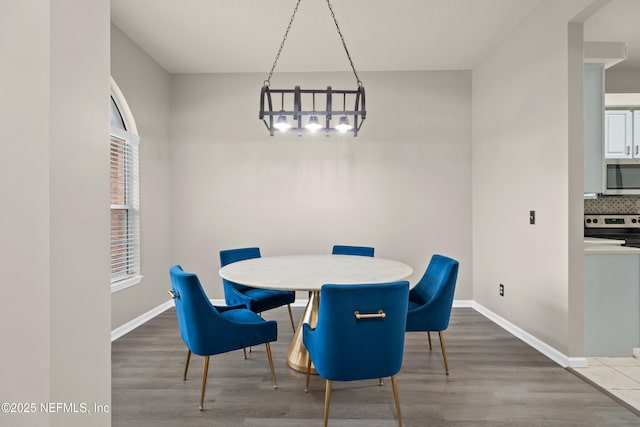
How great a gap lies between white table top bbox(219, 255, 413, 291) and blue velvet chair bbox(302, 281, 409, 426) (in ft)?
1.13

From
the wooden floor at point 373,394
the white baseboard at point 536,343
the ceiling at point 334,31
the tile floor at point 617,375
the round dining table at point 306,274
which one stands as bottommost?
the wooden floor at point 373,394

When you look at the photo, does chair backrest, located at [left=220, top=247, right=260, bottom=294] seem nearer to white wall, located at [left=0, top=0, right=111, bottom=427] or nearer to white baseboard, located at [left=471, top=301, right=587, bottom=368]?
white wall, located at [left=0, top=0, right=111, bottom=427]

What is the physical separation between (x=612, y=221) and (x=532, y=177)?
1.81 meters

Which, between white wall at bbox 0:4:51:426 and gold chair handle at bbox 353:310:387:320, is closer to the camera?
white wall at bbox 0:4:51:426

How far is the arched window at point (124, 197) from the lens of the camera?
326 centimetres

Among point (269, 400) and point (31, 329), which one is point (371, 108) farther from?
point (31, 329)

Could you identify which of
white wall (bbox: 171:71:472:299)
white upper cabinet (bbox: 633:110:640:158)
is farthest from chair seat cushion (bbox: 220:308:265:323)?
white upper cabinet (bbox: 633:110:640:158)

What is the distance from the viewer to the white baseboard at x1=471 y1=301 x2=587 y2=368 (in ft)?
8.23

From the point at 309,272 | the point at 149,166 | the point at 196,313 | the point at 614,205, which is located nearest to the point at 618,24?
the point at 614,205

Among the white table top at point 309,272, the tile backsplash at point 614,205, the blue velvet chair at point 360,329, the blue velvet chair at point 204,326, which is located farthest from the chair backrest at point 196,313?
the tile backsplash at point 614,205

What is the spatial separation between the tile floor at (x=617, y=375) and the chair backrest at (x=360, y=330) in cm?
165

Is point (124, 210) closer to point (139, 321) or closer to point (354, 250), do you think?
point (139, 321)

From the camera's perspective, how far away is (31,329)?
0.79 m

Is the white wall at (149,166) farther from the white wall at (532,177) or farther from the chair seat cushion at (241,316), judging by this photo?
the white wall at (532,177)
